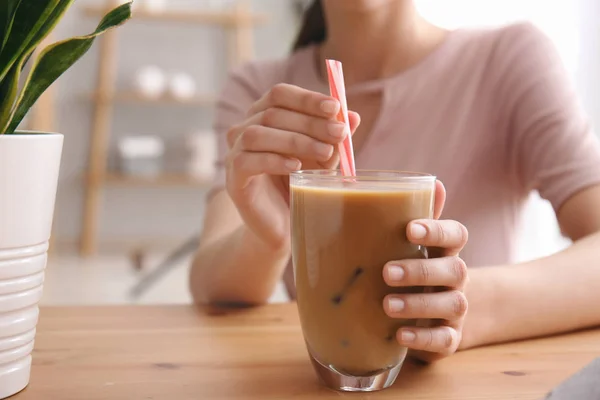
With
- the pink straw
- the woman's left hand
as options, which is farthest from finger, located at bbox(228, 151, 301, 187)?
the woman's left hand

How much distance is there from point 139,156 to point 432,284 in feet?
12.3

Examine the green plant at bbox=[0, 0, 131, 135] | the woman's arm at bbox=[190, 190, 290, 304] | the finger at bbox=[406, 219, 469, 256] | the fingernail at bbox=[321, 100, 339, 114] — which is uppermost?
the green plant at bbox=[0, 0, 131, 135]

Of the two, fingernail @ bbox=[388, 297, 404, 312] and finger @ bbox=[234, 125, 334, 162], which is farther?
finger @ bbox=[234, 125, 334, 162]

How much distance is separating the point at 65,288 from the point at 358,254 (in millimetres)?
2919

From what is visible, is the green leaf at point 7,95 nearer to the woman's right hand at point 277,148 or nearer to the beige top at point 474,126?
the woman's right hand at point 277,148

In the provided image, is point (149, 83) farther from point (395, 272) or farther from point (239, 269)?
point (395, 272)

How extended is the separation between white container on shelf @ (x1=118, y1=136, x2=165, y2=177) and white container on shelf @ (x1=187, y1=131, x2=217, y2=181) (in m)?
0.22

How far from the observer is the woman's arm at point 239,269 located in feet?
3.05

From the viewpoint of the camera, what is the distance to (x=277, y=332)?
0.72 m

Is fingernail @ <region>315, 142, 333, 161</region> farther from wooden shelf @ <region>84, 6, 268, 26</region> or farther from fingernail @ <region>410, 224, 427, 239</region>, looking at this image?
wooden shelf @ <region>84, 6, 268, 26</region>

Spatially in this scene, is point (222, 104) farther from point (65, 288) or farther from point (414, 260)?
point (65, 288)

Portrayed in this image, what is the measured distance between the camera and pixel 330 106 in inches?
24.2

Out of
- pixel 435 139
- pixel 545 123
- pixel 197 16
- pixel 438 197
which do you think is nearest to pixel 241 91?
pixel 435 139

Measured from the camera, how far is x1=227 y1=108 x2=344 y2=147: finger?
62 cm
